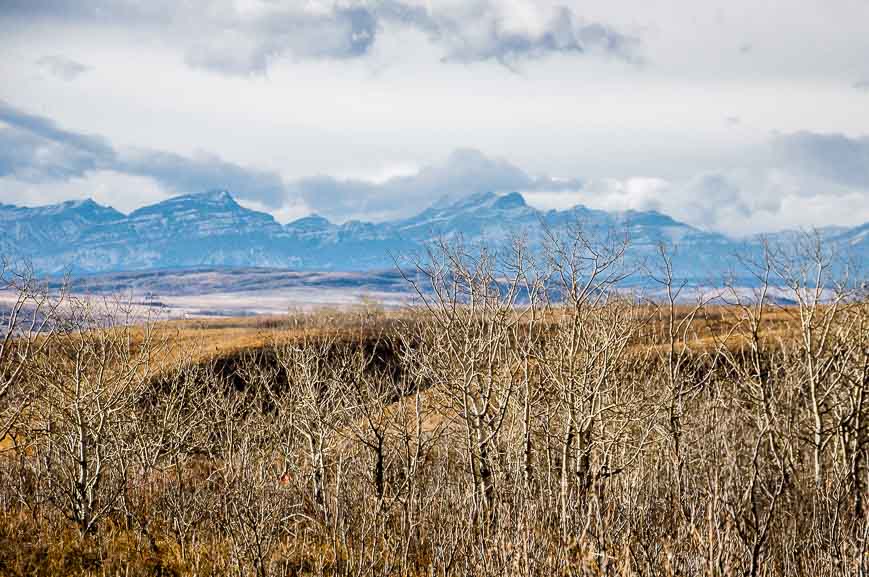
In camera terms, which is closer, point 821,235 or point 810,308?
point 810,308

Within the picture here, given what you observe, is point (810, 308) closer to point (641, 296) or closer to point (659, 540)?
point (641, 296)

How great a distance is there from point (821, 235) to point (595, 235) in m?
7.52

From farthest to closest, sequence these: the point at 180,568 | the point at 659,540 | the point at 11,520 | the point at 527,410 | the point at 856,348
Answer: the point at 856,348 < the point at 11,520 < the point at 527,410 < the point at 180,568 < the point at 659,540

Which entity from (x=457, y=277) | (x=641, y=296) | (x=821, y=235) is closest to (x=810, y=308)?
(x=821, y=235)

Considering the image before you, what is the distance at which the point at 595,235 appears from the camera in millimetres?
20844

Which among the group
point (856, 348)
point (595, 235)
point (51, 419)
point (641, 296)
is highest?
point (595, 235)

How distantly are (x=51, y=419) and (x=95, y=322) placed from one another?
19.4ft

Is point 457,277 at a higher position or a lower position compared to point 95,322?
higher

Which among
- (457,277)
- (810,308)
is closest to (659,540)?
(457,277)

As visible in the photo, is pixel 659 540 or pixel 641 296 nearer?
pixel 659 540

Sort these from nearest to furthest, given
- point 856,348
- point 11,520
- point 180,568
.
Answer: point 180,568 → point 11,520 → point 856,348

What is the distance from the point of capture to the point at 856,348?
77.1 feet

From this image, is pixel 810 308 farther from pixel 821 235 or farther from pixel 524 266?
pixel 524 266

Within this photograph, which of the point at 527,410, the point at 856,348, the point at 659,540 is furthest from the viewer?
the point at 856,348
